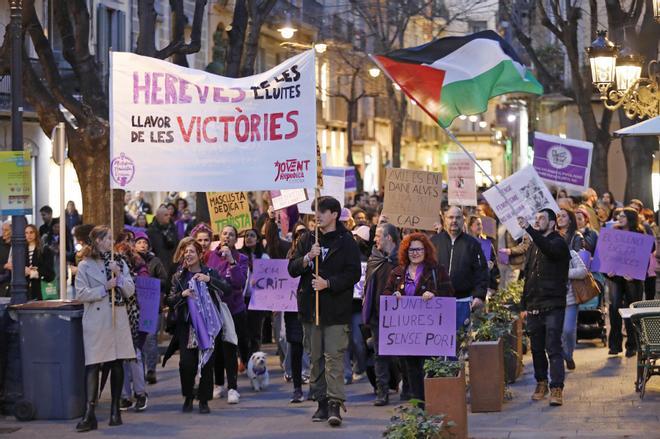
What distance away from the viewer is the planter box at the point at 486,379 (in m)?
13.1

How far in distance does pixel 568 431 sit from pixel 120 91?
4.83 m

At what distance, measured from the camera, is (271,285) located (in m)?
15.6

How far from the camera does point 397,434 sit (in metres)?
10.2

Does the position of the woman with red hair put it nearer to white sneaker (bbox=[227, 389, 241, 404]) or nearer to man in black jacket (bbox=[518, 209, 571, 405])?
man in black jacket (bbox=[518, 209, 571, 405])

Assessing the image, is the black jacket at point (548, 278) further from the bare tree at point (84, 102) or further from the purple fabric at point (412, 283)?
Result: the bare tree at point (84, 102)

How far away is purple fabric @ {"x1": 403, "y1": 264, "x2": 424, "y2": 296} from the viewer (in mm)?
12602

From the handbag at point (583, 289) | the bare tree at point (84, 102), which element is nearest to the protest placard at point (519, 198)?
the handbag at point (583, 289)

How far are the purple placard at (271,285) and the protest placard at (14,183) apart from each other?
2.67 m

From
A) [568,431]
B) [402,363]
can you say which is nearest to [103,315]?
[402,363]

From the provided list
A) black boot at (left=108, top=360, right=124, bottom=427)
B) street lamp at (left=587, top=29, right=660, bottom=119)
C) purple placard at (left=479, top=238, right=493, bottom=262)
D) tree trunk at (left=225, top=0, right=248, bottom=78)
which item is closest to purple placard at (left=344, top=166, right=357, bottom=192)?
tree trunk at (left=225, top=0, right=248, bottom=78)

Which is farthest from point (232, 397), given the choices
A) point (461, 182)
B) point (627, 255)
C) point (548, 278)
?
point (461, 182)

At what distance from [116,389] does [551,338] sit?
13.0ft

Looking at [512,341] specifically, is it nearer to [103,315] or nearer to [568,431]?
[568,431]

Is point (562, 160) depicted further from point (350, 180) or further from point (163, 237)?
point (350, 180)
